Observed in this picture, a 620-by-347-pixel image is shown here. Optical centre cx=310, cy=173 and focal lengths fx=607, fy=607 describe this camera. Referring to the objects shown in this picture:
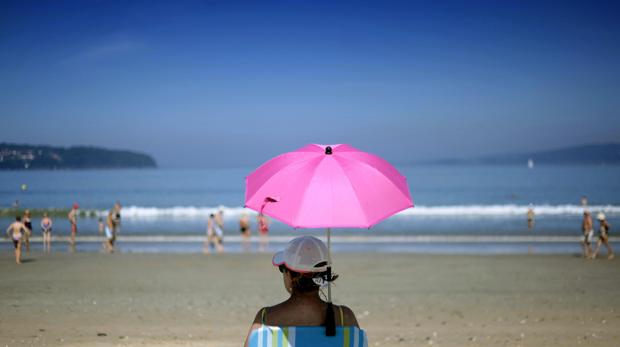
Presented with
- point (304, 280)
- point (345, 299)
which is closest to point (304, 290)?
point (304, 280)

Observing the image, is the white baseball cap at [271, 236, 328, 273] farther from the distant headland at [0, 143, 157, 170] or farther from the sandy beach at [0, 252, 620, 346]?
the distant headland at [0, 143, 157, 170]

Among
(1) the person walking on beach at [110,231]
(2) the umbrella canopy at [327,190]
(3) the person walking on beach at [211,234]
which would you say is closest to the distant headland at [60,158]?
(1) the person walking on beach at [110,231]

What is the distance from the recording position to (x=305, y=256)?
3439mm

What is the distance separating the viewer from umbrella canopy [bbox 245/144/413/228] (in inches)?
159

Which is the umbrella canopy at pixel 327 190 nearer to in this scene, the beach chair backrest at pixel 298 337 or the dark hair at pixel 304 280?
the dark hair at pixel 304 280

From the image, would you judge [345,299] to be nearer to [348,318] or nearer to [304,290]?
[348,318]

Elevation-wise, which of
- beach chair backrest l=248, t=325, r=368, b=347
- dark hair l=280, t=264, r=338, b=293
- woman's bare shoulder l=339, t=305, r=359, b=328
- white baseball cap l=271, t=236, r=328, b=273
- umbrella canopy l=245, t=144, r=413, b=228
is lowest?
beach chair backrest l=248, t=325, r=368, b=347

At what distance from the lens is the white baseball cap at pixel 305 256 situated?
3438 mm

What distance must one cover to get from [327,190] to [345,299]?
937cm

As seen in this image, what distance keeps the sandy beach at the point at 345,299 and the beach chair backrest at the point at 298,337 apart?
532 cm

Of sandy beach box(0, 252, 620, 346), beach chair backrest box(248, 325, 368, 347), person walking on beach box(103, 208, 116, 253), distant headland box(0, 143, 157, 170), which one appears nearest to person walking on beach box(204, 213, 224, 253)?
person walking on beach box(103, 208, 116, 253)

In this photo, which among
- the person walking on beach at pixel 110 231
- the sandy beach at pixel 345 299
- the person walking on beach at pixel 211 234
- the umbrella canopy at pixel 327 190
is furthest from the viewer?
the person walking on beach at pixel 211 234

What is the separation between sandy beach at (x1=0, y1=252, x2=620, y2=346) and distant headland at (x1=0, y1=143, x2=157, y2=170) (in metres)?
5.22

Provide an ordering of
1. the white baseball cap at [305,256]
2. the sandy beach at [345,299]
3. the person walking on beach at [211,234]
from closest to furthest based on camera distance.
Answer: the white baseball cap at [305,256], the sandy beach at [345,299], the person walking on beach at [211,234]
